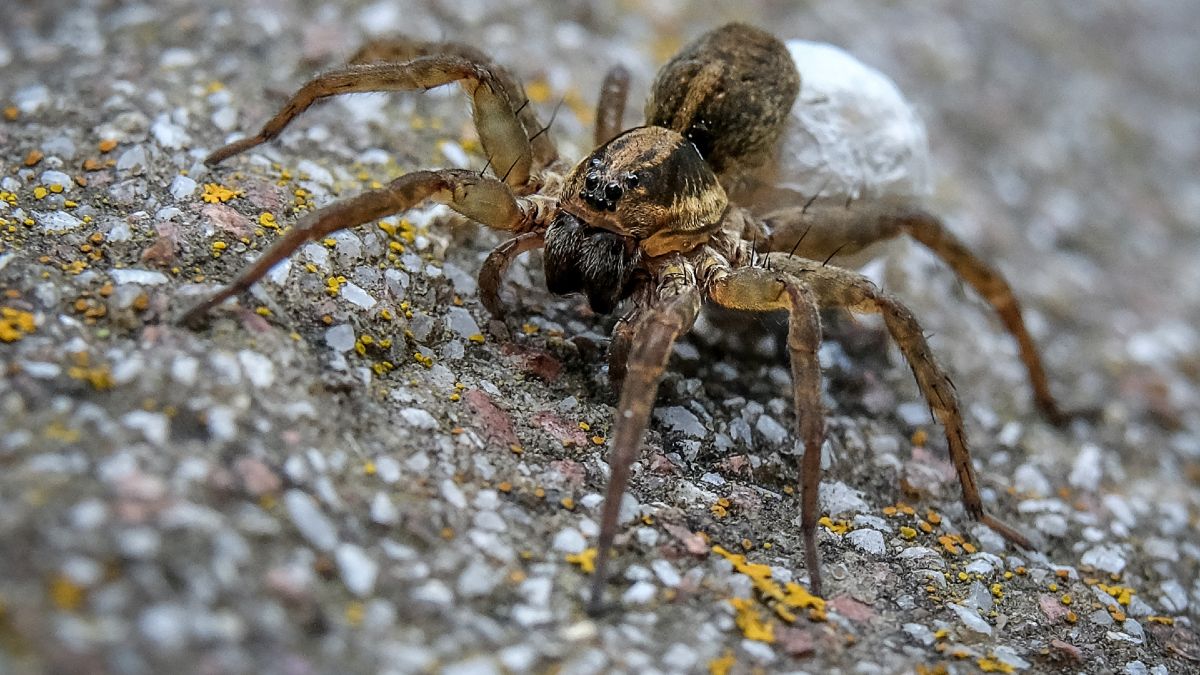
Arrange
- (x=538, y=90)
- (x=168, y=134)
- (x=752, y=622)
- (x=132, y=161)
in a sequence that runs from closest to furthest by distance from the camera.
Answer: (x=752, y=622) < (x=132, y=161) < (x=168, y=134) < (x=538, y=90)

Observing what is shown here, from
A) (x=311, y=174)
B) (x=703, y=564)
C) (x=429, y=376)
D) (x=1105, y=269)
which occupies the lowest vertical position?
(x=703, y=564)

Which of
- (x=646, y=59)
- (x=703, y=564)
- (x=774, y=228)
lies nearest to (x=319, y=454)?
(x=703, y=564)

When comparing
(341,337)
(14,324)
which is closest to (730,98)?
(341,337)

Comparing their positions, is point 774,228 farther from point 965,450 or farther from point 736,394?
point 965,450

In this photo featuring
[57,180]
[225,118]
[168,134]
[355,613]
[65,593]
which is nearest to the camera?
[65,593]

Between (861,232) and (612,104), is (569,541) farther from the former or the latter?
(612,104)

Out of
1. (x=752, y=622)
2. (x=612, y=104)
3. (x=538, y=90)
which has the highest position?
(x=538, y=90)

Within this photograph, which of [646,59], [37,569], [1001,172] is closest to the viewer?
[37,569]
